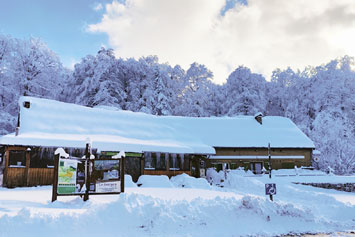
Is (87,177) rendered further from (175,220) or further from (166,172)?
(166,172)

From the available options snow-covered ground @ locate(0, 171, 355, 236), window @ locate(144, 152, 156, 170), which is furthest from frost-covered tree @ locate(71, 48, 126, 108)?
snow-covered ground @ locate(0, 171, 355, 236)

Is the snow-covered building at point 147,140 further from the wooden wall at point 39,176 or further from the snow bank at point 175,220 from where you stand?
the snow bank at point 175,220

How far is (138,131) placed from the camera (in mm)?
23359

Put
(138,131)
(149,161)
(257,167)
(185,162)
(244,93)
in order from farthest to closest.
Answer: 1. (244,93)
2. (257,167)
3. (138,131)
4. (185,162)
5. (149,161)

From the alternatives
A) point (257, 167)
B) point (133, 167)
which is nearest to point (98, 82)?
point (133, 167)

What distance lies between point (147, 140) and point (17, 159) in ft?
28.2

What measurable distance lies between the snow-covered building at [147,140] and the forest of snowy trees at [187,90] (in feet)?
19.7

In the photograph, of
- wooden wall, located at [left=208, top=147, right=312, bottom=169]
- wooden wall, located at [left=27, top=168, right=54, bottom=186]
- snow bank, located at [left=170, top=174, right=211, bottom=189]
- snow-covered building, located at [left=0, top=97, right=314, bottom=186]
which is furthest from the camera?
wooden wall, located at [left=208, top=147, right=312, bottom=169]

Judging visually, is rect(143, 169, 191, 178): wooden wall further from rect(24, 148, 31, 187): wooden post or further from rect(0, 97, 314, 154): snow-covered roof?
rect(24, 148, 31, 187): wooden post

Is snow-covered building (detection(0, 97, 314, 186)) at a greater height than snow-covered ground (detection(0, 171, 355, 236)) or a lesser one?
greater

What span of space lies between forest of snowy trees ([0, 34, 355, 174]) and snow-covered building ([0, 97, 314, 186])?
19.7ft

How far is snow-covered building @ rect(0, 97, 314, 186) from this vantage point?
1781 centimetres

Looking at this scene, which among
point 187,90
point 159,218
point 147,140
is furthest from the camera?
point 187,90

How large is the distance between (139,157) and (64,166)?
34.8 feet
